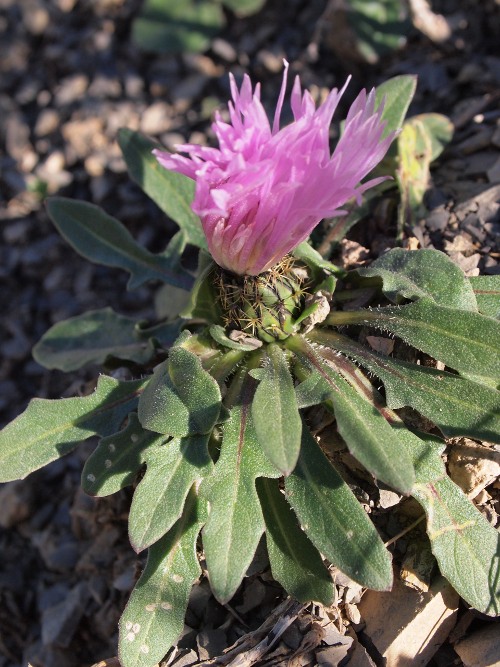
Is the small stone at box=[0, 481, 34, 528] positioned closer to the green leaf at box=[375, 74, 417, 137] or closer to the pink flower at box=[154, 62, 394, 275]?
the pink flower at box=[154, 62, 394, 275]

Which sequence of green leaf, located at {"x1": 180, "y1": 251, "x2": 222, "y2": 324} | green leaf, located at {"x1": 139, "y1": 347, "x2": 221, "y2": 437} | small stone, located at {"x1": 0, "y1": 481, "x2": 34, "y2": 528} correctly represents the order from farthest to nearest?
small stone, located at {"x1": 0, "y1": 481, "x2": 34, "y2": 528} < green leaf, located at {"x1": 180, "y1": 251, "x2": 222, "y2": 324} < green leaf, located at {"x1": 139, "y1": 347, "x2": 221, "y2": 437}

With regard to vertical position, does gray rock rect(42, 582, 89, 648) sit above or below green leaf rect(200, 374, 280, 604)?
below

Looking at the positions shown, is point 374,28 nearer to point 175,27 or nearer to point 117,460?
point 175,27

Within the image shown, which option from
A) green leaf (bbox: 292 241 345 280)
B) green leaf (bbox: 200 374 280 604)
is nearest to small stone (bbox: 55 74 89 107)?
green leaf (bbox: 292 241 345 280)

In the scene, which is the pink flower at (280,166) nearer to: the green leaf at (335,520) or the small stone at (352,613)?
the green leaf at (335,520)

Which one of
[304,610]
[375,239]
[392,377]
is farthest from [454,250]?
[304,610]

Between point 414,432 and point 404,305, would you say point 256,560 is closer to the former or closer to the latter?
point 414,432
